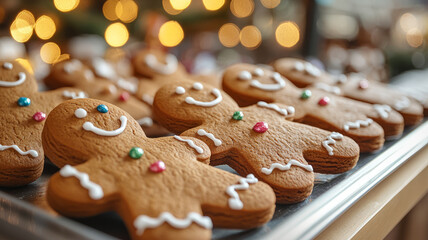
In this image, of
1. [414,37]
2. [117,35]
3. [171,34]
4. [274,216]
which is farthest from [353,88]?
[414,37]

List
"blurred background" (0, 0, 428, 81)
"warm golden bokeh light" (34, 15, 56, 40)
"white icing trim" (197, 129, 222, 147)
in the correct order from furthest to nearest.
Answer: "warm golden bokeh light" (34, 15, 56, 40), "blurred background" (0, 0, 428, 81), "white icing trim" (197, 129, 222, 147)

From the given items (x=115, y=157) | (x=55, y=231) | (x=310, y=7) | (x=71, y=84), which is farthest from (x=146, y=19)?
(x=55, y=231)

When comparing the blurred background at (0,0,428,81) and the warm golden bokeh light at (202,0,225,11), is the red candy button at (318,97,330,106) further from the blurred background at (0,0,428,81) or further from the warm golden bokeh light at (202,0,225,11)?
the warm golden bokeh light at (202,0,225,11)

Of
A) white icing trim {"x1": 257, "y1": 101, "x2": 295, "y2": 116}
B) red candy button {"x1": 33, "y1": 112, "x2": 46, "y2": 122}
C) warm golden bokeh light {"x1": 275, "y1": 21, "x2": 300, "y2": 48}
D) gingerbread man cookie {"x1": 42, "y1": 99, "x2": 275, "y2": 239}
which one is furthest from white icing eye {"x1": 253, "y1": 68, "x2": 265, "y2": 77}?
warm golden bokeh light {"x1": 275, "y1": 21, "x2": 300, "y2": 48}

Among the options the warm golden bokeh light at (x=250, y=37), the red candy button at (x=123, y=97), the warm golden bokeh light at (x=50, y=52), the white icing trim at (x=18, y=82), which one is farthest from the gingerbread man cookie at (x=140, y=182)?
the warm golden bokeh light at (x=250, y=37)

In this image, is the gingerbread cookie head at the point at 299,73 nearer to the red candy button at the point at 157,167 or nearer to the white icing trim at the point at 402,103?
the white icing trim at the point at 402,103

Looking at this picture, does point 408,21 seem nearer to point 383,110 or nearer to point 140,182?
point 383,110
